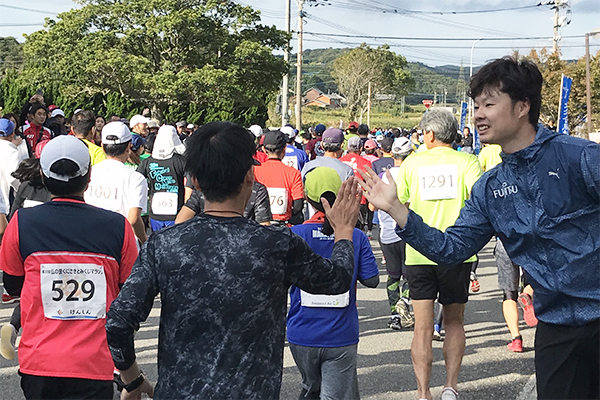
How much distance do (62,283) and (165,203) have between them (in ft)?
14.1

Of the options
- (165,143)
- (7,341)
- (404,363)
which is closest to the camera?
(7,341)

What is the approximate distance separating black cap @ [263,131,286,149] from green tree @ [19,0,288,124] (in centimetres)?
3602

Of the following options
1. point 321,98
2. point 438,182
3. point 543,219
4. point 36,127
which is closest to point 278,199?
point 438,182

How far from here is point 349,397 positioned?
13.0 ft

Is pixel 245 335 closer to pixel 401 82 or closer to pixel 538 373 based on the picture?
pixel 538 373

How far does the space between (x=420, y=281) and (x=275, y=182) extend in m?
2.41

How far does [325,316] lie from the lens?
404cm

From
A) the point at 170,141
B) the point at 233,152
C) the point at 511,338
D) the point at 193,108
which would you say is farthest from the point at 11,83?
the point at 233,152

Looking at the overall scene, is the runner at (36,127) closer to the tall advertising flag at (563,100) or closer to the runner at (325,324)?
the runner at (325,324)

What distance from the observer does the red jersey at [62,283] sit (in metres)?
3.20

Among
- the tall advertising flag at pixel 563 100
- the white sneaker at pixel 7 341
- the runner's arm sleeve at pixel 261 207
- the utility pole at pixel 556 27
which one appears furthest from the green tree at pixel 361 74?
the white sneaker at pixel 7 341

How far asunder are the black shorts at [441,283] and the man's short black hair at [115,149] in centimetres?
254

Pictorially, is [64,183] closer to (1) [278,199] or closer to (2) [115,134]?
(2) [115,134]

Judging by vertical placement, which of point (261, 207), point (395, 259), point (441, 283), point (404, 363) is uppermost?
point (261, 207)
